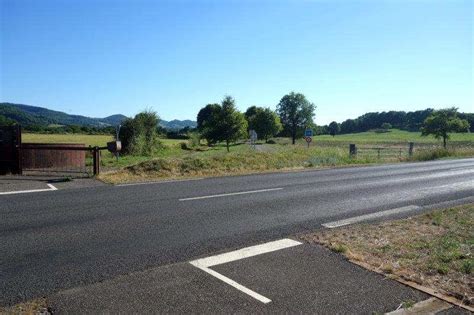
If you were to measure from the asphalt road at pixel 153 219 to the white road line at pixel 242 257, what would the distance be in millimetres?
263

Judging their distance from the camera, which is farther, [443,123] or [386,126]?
[386,126]

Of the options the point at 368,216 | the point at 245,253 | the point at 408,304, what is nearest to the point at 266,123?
the point at 368,216

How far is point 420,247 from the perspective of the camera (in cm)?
563

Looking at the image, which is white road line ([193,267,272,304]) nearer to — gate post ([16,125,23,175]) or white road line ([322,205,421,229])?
white road line ([322,205,421,229])

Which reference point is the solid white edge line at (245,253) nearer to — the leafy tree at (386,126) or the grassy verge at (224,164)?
the grassy verge at (224,164)

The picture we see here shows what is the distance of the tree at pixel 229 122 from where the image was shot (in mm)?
54188

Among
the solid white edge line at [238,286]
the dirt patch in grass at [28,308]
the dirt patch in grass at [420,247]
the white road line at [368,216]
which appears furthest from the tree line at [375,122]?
the dirt patch in grass at [28,308]

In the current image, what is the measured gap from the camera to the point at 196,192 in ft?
36.1

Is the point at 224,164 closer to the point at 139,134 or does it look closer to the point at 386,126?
the point at 139,134

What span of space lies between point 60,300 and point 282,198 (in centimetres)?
703

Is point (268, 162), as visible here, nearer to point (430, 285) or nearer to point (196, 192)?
point (196, 192)

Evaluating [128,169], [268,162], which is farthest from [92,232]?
[268,162]

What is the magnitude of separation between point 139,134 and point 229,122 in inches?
920

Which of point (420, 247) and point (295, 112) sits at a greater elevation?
point (295, 112)
